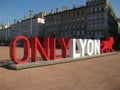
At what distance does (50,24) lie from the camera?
79.3m

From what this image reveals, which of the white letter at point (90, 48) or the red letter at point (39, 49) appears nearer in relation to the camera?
the red letter at point (39, 49)

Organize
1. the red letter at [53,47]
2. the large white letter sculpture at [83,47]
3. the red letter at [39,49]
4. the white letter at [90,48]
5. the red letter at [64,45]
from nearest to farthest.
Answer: the red letter at [39,49], the red letter at [53,47], the red letter at [64,45], the large white letter sculpture at [83,47], the white letter at [90,48]

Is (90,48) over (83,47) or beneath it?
beneath

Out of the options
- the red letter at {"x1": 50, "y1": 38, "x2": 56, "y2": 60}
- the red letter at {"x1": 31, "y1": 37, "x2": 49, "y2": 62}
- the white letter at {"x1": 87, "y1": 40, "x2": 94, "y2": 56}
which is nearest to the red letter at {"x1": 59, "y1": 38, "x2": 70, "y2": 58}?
the red letter at {"x1": 50, "y1": 38, "x2": 56, "y2": 60}

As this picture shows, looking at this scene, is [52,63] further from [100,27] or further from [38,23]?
[38,23]

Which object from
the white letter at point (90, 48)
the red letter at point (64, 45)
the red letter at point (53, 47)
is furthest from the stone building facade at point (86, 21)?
the red letter at point (53, 47)

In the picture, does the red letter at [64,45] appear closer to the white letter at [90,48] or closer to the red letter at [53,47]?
the red letter at [53,47]

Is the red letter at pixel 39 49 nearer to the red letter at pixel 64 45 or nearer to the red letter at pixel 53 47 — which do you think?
the red letter at pixel 53 47

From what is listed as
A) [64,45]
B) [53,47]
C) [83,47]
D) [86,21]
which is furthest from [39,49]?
[86,21]

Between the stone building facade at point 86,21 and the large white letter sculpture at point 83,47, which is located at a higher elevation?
the stone building facade at point 86,21

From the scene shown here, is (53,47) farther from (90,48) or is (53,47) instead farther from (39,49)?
(90,48)

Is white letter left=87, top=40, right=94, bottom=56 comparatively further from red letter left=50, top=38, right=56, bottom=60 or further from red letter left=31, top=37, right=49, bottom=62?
red letter left=31, top=37, right=49, bottom=62

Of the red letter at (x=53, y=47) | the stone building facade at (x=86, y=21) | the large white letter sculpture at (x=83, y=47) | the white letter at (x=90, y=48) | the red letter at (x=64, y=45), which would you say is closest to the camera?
the red letter at (x=53, y=47)

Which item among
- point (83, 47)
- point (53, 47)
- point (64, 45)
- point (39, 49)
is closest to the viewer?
point (39, 49)
